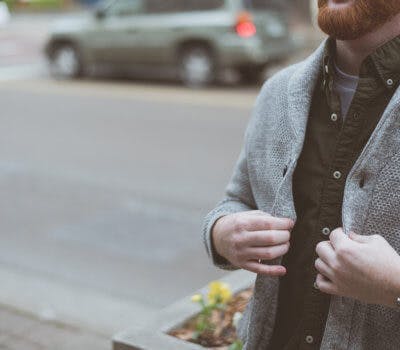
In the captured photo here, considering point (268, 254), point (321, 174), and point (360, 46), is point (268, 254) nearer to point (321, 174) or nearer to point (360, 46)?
point (321, 174)

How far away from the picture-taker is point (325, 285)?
151 centimetres

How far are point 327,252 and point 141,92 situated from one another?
470 inches

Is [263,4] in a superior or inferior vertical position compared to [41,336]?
superior

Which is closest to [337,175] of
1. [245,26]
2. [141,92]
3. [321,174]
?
[321,174]

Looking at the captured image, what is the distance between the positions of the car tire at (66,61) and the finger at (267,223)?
13.8m

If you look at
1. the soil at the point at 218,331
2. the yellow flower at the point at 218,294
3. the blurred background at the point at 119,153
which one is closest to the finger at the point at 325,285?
the soil at the point at 218,331

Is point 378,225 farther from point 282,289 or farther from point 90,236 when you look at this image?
point 90,236

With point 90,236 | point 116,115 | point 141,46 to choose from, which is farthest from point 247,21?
point 90,236

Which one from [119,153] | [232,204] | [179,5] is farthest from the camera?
[179,5]

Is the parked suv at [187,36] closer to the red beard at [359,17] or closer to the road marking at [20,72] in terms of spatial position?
the road marking at [20,72]

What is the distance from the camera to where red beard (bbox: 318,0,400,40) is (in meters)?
1.51

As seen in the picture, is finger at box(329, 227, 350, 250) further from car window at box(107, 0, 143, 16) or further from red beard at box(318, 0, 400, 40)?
car window at box(107, 0, 143, 16)

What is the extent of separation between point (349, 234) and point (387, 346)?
29 cm

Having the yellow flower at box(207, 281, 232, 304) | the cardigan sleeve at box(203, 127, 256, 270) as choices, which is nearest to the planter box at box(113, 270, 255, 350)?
the yellow flower at box(207, 281, 232, 304)
